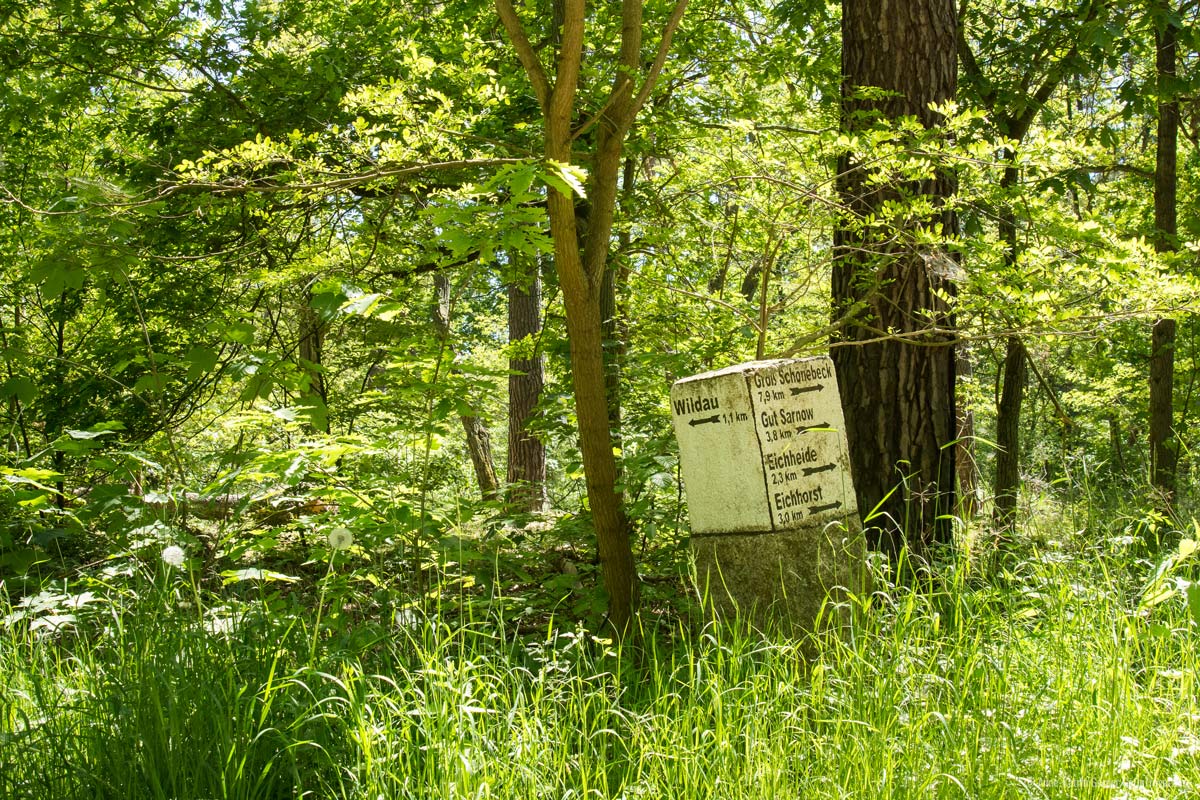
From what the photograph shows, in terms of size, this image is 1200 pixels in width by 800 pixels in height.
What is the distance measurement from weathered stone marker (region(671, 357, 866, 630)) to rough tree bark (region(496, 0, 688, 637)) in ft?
2.56

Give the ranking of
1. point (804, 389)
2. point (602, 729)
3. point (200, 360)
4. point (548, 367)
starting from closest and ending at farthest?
point (602, 729), point (804, 389), point (200, 360), point (548, 367)

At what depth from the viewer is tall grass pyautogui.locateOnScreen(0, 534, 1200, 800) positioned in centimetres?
221

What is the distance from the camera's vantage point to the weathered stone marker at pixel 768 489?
3119 mm

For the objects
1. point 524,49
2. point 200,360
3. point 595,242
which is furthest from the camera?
point 595,242

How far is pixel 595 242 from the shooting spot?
4.07 meters

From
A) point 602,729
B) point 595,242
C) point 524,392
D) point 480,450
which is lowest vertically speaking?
point 602,729

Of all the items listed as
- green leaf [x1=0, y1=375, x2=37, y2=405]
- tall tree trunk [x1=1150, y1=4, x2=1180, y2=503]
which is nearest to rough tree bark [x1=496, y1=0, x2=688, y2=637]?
green leaf [x1=0, y1=375, x2=37, y2=405]

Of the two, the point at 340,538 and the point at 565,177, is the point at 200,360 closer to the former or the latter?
the point at 340,538

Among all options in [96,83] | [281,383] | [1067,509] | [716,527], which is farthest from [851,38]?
[96,83]

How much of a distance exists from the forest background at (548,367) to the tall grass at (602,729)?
22mm

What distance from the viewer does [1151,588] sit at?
290cm

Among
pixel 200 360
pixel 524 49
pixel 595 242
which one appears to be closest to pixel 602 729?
pixel 200 360

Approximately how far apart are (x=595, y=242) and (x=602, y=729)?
7.37 feet

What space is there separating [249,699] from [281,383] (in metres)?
1.43
